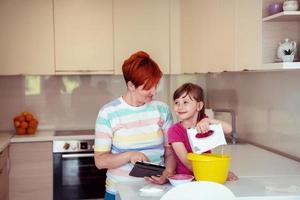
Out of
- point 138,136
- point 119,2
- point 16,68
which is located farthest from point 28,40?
point 138,136

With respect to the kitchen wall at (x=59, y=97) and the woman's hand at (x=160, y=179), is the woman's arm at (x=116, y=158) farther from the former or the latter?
the kitchen wall at (x=59, y=97)

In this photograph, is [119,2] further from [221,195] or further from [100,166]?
[221,195]

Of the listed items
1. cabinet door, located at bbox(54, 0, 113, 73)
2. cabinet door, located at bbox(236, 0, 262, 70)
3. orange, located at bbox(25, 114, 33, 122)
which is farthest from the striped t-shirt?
orange, located at bbox(25, 114, 33, 122)

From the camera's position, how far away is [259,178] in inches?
82.7

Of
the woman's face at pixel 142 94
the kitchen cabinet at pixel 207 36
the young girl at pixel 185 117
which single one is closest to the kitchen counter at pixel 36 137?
the kitchen cabinet at pixel 207 36

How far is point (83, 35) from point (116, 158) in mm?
1957

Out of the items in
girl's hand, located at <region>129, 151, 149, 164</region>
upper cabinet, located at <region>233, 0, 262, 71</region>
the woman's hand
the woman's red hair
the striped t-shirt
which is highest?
upper cabinet, located at <region>233, 0, 262, 71</region>

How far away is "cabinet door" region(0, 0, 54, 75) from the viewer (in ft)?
12.1

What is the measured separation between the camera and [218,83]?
3895 millimetres

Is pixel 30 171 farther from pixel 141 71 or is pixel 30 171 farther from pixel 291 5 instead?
pixel 291 5

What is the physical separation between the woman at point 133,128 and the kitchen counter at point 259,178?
164mm

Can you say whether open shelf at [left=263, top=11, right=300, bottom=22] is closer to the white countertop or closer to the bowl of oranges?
the white countertop

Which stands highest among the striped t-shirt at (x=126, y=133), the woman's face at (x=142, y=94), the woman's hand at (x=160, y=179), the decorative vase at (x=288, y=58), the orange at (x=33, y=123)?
the decorative vase at (x=288, y=58)

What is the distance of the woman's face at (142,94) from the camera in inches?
82.2
